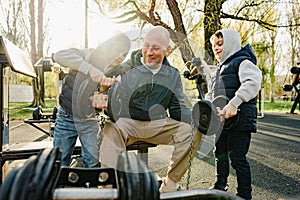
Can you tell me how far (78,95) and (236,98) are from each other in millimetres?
1060

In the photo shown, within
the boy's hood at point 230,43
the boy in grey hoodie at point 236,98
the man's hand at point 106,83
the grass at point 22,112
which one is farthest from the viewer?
the grass at point 22,112

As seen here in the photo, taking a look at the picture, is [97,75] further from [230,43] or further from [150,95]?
[230,43]

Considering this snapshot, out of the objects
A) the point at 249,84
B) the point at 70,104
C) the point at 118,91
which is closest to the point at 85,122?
the point at 70,104

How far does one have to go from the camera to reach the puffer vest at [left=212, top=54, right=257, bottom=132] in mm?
2277

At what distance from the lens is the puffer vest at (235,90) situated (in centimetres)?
228

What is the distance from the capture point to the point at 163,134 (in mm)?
2188

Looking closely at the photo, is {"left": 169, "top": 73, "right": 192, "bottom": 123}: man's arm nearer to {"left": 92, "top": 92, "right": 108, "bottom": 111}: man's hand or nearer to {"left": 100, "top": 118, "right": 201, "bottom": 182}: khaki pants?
{"left": 100, "top": 118, "right": 201, "bottom": 182}: khaki pants

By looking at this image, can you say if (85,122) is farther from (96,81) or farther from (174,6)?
(174,6)

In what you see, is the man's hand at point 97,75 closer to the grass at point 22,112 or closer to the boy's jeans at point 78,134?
the boy's jeans at point 78,134

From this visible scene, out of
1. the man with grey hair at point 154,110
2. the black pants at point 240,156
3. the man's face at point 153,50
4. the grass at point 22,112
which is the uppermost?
the man's face at point 153,50

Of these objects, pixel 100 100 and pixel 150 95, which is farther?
pixel 150 95

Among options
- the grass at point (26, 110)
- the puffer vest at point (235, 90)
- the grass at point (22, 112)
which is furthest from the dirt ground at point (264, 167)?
the grass at point (26, 110)

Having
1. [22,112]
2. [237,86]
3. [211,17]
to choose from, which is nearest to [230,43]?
[237,86]

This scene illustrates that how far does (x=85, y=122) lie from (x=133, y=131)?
1.61ft
